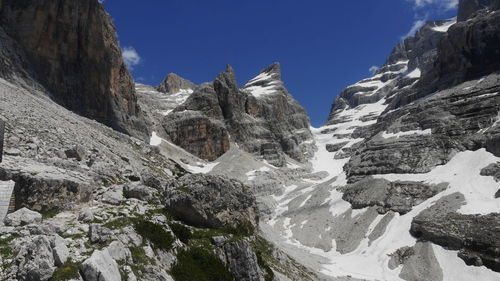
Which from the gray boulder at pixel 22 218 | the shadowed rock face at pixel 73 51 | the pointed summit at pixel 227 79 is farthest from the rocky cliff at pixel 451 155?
the pointed summit at pixel 227 79

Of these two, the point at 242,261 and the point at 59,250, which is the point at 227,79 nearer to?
the point at 242,261

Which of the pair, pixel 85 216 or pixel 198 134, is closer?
pixel 85 216

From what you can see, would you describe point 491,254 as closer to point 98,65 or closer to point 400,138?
point 400,138

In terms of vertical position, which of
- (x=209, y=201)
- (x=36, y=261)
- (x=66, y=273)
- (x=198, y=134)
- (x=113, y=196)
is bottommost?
(x=66, y=273)

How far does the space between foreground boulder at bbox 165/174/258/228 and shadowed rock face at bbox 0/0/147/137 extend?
5595cm

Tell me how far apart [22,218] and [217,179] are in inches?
688

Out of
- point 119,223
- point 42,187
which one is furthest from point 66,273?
A: point 42,187

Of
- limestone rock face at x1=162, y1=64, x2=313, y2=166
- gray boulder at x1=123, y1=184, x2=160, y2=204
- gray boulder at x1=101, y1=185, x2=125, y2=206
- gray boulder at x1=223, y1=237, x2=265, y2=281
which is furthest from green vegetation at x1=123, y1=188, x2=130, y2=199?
limestone rock face at x1=162, y1=64, x2=313, y2=166

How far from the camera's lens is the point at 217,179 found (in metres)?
33.1

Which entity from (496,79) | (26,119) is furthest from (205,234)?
(496,79)

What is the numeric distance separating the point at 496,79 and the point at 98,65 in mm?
112059

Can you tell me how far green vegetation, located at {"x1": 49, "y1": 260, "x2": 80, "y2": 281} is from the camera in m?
13.5

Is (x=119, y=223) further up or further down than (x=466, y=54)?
further down

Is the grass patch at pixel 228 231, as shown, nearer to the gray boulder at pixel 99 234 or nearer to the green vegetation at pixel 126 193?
the green vegetation at pixel 126 193
